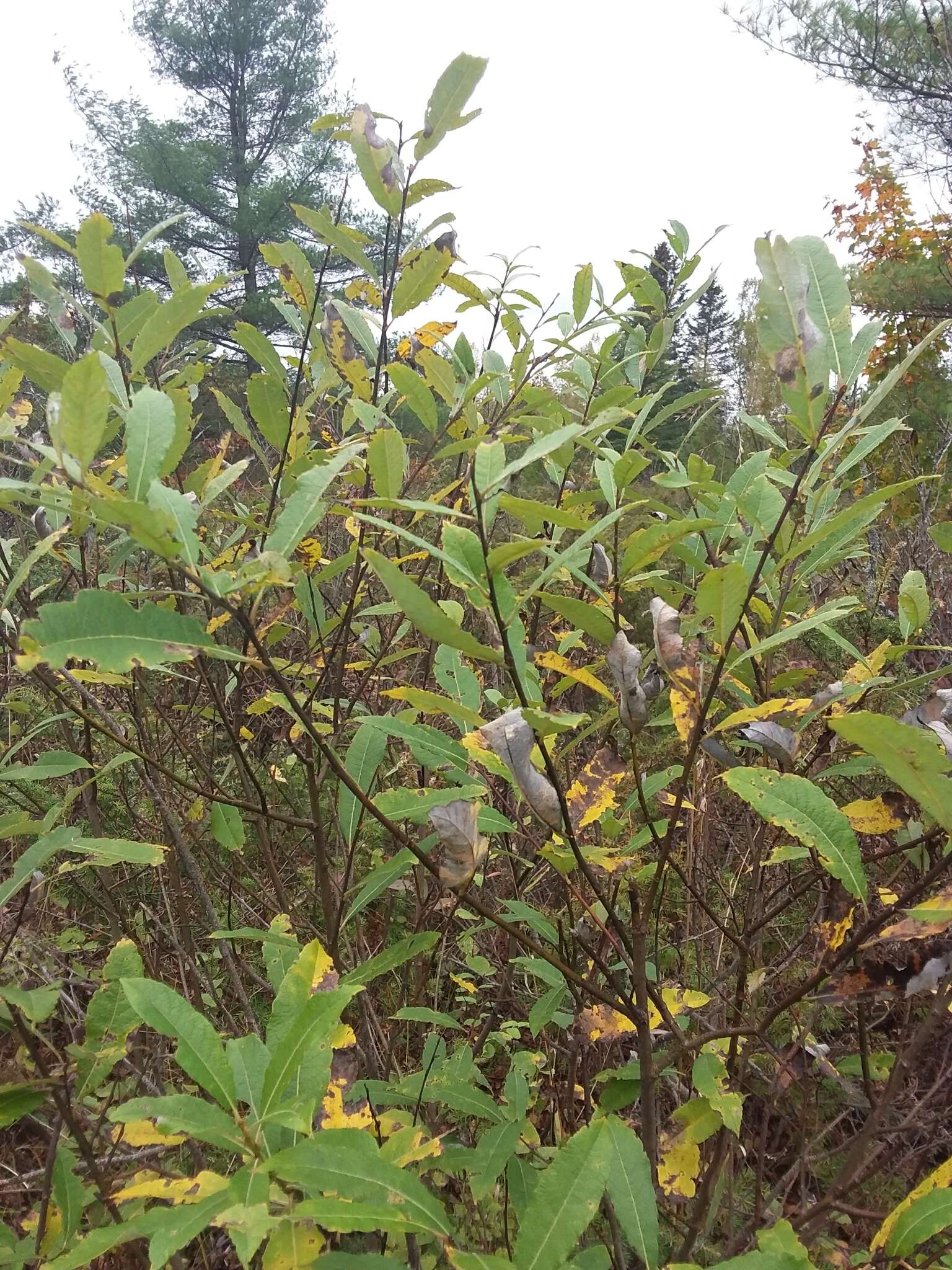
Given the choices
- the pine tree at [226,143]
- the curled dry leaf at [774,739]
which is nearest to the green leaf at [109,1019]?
the curled dry leaf at [774,739]

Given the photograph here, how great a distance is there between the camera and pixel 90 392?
60cm

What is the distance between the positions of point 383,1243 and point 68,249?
168cm

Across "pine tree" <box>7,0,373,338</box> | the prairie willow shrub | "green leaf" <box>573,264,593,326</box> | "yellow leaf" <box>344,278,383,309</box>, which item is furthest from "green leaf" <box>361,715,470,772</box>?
"pine tree" <box>7,0,373,338</box>

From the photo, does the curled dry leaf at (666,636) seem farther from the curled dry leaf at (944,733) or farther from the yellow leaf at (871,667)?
the yellow leaf at (871,667)

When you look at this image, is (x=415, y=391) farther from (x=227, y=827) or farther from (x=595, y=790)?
(x=227, y=827)

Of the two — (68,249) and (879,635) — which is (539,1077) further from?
(879,635)

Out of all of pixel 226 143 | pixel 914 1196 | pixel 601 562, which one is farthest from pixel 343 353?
pixel 226 143

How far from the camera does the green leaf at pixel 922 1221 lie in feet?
2.42

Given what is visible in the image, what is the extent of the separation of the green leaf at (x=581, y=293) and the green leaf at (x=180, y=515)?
3.02 feet

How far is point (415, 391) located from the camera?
1117 mm

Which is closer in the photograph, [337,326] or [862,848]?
[337,326]

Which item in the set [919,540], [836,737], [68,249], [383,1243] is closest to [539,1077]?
[383,1243]

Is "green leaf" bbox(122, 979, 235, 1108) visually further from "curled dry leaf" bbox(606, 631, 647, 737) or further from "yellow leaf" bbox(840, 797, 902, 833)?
"yellow leaf" bbox(840, 797, 902, 833)

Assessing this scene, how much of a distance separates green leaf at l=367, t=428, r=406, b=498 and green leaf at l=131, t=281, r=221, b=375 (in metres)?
0.30
